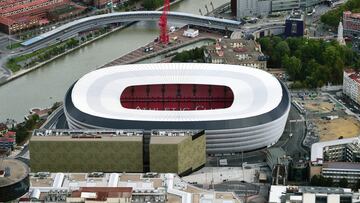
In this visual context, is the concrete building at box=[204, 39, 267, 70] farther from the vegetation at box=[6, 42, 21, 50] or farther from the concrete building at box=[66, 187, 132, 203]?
the concrete building at box=[66, 187, 132, 203]

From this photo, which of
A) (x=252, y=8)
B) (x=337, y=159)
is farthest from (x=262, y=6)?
(x=337, y=159)

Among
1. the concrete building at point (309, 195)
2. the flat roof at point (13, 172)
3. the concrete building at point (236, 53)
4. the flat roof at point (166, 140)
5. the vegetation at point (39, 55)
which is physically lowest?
the vegetation at point (39, 55)

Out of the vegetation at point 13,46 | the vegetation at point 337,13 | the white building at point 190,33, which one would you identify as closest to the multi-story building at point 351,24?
the vegetation at point 337,13

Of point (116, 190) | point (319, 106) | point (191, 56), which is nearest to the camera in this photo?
point (116, 190)

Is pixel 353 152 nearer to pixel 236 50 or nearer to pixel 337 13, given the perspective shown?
pixel 236 50

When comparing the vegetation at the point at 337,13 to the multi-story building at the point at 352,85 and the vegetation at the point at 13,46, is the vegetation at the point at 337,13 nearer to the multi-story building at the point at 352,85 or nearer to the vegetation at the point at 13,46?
the multi-story building at the point at 352,85

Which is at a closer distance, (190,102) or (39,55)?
(190,102)

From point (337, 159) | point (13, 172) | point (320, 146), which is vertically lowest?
point (337, 159)
